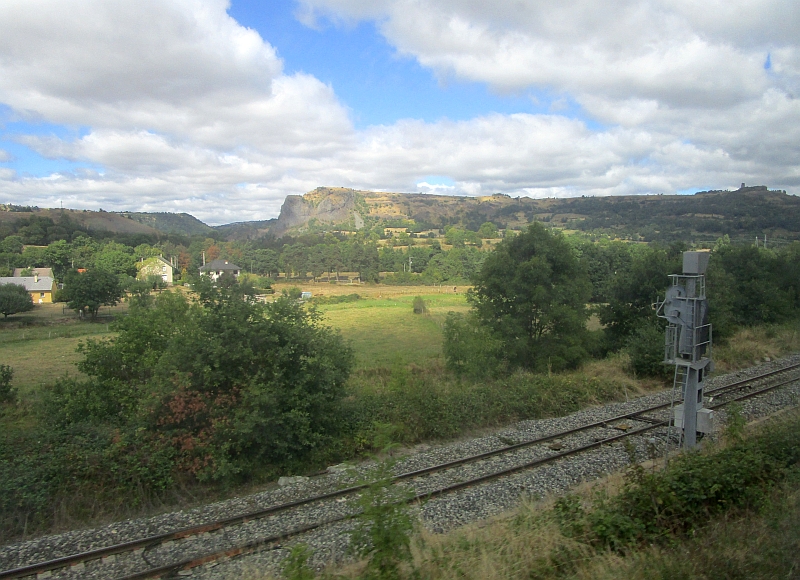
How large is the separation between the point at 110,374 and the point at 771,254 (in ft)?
113

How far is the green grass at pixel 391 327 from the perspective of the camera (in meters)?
30.3

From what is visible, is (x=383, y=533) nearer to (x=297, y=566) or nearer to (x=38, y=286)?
(x=297, y=566)

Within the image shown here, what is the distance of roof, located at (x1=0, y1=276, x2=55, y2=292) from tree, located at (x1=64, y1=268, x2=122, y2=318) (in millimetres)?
8273

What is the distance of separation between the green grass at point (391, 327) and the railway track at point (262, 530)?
5745mm

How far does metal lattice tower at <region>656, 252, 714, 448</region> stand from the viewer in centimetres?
721

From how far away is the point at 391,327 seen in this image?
43.1 meters

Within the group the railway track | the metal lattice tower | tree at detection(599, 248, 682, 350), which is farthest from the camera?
tree at detection(599, 248, 682, 350)

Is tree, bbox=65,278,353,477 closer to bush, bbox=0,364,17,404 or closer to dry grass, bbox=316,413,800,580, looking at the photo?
dry grass, bbox=316,413,800,580

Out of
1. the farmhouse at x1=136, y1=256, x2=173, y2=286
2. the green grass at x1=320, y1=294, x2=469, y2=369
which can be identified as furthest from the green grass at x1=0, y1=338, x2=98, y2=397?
the farmhouse at x1=136, y1=256, x2=173, y2=286

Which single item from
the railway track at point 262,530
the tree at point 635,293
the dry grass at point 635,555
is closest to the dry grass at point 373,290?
the tree at point 635,293

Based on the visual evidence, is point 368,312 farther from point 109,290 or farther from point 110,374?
point 110,374

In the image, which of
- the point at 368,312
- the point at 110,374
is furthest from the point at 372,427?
the point at 368,312

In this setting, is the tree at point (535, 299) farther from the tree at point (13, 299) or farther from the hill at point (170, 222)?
the hill at point (170, 222)

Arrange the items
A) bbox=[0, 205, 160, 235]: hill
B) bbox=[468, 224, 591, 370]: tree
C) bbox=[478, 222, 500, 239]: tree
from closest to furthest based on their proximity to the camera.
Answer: bbox=[468, 224, 591, 370]: tree, bbox=[0, 205, 160, 235]: hill, bbox=[478, 222, 500, 239]: tree
